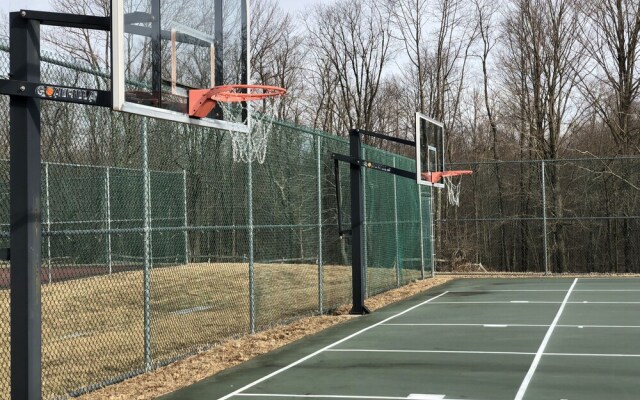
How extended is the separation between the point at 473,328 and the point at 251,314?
11.6 ft

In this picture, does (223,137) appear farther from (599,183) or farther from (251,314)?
(599,183)

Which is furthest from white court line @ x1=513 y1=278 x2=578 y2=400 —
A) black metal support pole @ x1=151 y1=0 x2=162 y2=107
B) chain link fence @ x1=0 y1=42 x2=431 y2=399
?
black metal support pole @ x1=151 y1=0 x2=162 y2=107

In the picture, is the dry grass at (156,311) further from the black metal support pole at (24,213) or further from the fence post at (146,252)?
the black metal support pole at (24,213)

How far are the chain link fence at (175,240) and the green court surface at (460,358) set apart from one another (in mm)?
1276

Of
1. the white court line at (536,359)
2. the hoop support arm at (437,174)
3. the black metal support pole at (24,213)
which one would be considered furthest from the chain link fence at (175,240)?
the white court line at (536,359)

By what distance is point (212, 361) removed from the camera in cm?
913

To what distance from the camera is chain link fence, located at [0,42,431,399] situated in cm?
909

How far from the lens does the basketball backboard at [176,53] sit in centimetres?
586

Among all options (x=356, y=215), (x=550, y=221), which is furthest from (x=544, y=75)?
(x=356, y=215)

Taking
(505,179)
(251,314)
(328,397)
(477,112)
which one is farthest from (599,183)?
(328,397)

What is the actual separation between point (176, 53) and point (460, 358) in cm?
507

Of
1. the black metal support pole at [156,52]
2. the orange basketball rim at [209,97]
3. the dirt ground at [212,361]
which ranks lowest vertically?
the dirt ground at [212,361]

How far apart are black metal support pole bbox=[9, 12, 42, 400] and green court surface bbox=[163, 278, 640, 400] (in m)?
1.89

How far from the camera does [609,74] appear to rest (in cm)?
3116
